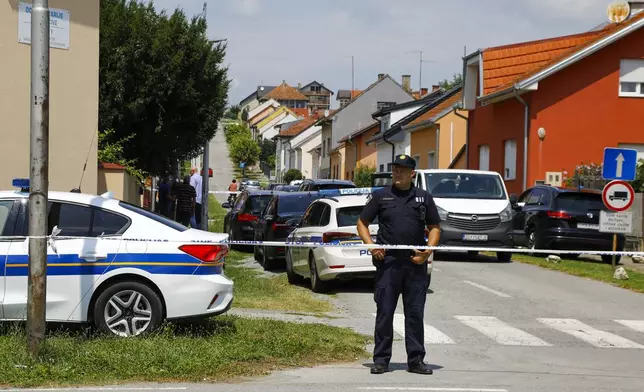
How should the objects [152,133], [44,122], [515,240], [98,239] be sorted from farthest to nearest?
[152,133], [515,240], [98,239], [44,122]

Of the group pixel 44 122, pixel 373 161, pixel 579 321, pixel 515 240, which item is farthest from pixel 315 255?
pixel 373 161

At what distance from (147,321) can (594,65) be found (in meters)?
24.6

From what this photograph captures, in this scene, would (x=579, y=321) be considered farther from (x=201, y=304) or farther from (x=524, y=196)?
(x=524, y=196)

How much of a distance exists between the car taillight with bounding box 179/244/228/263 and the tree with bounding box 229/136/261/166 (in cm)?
12011

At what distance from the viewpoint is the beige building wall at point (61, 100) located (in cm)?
1728

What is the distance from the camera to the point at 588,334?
11.9 m

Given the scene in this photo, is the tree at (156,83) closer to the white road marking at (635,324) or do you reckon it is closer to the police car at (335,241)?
the police car at (335,241)

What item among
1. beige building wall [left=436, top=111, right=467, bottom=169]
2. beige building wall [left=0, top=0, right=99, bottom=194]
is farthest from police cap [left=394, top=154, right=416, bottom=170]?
beige building wall [left=436, top=111, right=467, bottom=169]

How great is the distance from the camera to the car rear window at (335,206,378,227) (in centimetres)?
1541

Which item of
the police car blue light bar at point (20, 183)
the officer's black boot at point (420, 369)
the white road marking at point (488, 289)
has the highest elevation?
the police car blue light bar at point (20, 183)

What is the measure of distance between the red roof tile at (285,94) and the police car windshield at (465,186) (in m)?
162

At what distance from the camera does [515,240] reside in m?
24.7

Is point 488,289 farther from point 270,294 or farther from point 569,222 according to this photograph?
point 569,222

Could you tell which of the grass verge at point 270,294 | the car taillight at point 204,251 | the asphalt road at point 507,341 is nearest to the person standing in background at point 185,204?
the grass verge at point 270,294
